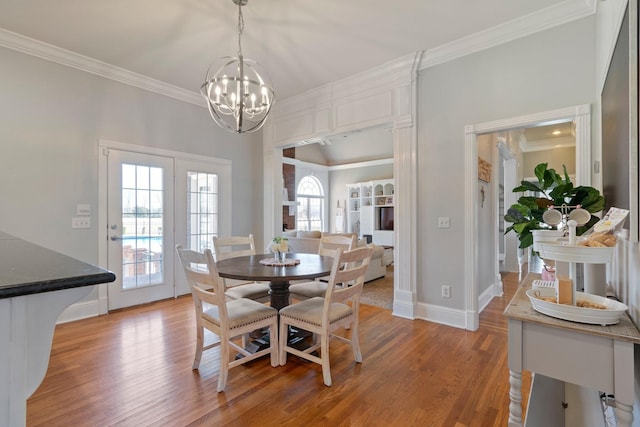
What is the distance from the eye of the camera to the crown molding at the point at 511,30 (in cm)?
256

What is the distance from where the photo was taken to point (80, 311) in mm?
3426

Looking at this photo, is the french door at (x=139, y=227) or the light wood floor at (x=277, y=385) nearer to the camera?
the light wood floor at (x=277, y=385)

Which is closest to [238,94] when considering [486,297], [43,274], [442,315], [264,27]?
[264,27]

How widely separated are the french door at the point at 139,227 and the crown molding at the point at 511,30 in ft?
11.8

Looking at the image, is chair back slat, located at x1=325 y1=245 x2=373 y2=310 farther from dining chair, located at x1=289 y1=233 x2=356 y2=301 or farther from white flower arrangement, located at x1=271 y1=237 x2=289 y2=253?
white flower arrangement, located at x1=271 y1=237 x2=289 y2=253

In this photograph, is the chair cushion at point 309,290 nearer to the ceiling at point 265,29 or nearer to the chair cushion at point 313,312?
the chair cushion at point 313,312

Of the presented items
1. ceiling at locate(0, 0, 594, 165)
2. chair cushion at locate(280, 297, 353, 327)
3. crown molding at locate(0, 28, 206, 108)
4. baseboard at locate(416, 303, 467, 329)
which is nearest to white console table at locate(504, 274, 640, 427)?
chair cushion at locate(280, 297, 353, 327)

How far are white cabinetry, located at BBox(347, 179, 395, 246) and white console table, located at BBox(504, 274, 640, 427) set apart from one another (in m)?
7.52

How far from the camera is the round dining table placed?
7.13ft

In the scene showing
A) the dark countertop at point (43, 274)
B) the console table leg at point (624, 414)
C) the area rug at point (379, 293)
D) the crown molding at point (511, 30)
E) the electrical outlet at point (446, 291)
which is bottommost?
the area rug at point (379, 293)

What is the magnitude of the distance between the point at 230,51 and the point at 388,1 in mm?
1741

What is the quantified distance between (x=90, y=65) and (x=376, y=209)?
23.4ft

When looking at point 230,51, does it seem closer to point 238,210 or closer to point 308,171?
point 238,210

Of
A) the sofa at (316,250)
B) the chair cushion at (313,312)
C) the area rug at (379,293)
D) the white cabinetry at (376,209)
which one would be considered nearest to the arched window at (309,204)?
the white cabinetry at (376,209)
